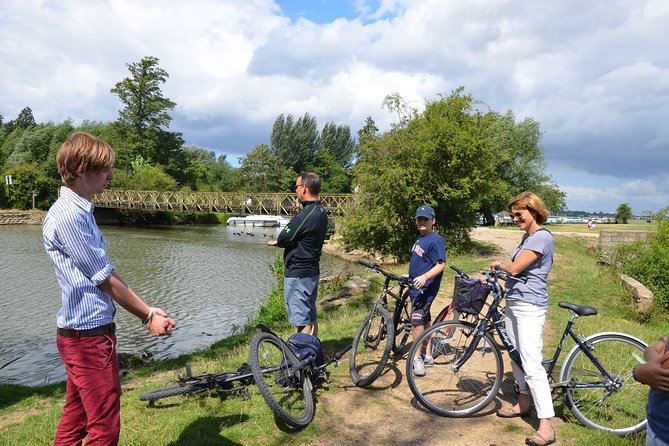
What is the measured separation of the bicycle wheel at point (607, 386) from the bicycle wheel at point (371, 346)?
161cm

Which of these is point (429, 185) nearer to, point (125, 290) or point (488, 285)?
point (488, 285)

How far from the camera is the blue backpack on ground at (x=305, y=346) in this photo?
4.06 meters

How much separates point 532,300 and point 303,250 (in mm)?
2155

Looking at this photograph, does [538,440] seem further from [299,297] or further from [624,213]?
[624,213]

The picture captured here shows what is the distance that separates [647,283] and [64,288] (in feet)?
41.0

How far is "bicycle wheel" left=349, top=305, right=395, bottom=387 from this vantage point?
4398 mm

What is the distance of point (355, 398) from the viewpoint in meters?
4.34

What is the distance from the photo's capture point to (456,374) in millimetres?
4227

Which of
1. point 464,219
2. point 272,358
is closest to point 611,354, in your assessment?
point 272,358

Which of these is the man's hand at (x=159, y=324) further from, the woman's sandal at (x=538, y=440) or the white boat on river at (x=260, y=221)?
the white boat on river at (x=260, y=221)

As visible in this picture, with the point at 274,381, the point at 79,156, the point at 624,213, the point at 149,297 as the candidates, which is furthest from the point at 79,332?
the point at 624,213

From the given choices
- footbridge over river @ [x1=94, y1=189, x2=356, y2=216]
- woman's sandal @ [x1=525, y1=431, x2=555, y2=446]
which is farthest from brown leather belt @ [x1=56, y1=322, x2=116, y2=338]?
footbridge over river @ [x1=94, y1=189, x2=356, y2=216]

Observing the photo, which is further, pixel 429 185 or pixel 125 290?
pixel 429 185

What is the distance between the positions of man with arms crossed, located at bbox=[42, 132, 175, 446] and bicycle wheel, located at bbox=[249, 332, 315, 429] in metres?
1.38
